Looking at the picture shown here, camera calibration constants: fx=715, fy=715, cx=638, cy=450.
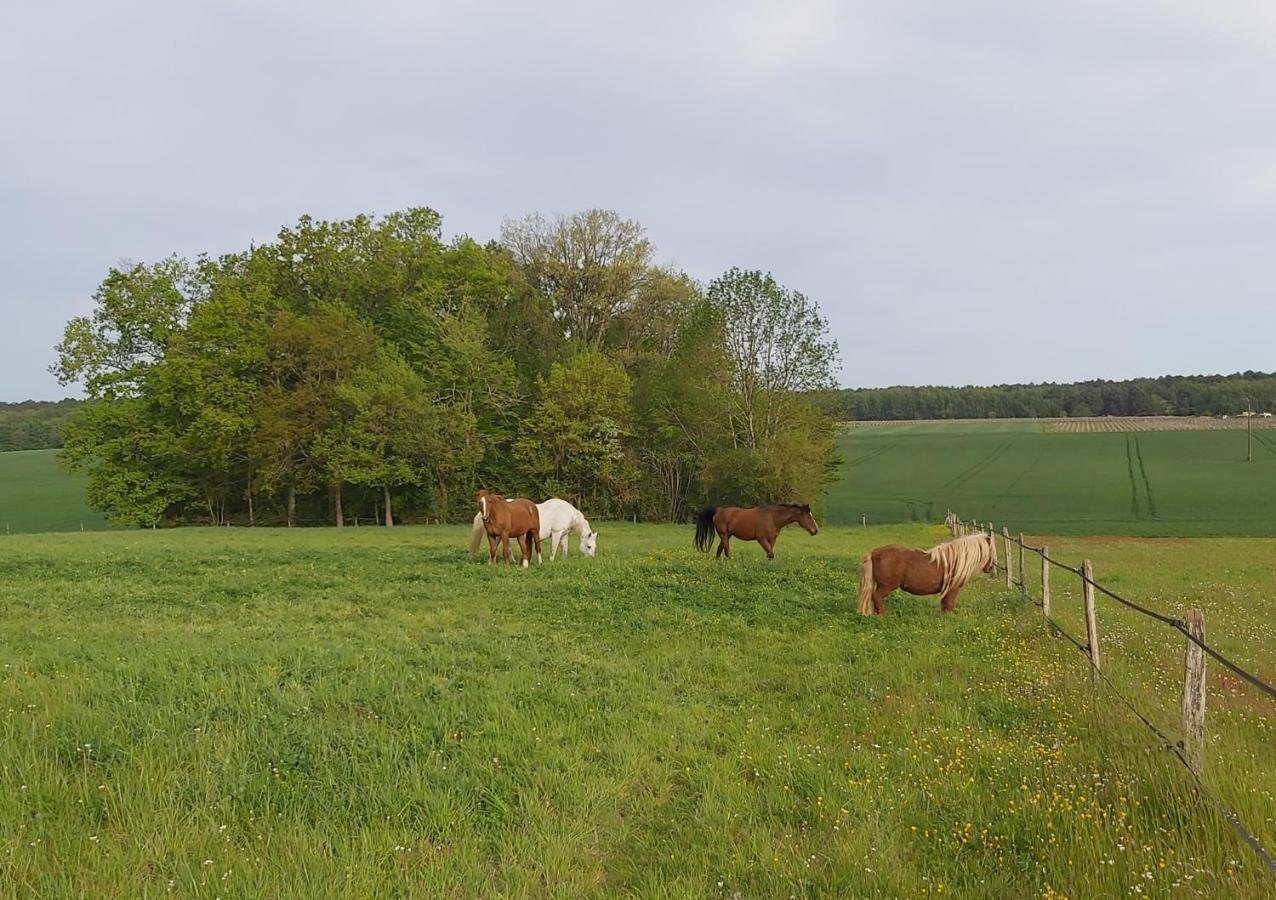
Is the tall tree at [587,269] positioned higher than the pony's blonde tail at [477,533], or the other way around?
the tall tree at [587,269]

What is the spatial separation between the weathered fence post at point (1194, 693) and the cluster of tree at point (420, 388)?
3157 centimetres

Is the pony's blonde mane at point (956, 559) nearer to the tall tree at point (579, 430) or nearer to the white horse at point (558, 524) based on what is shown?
the white horse at point (558, 524)

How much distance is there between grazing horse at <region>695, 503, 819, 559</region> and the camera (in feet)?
54.2

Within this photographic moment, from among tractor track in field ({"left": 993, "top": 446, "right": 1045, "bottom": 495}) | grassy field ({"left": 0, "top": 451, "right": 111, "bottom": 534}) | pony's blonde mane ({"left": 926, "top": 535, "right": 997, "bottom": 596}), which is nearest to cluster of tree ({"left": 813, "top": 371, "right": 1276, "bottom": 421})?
tractor track in field ({"left": 993, "top": 446, "right": 1045, "bottom": 495})

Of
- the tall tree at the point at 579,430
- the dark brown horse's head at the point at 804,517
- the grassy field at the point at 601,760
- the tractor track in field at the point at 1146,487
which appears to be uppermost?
the tall tree at the point at 579,430

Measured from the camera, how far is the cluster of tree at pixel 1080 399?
10638 cm

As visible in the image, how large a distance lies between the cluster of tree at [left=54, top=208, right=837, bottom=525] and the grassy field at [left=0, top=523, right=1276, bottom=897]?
27.7 meters

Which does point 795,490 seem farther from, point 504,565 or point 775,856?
point 775,856

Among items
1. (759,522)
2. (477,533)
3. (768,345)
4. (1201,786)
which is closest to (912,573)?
(759,522)

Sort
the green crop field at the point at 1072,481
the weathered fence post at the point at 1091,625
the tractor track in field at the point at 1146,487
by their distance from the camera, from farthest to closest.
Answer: the tractor track in field at the point at 1146,487, the green crop field at the point at 1072,481, the weathered fence post at the point at 1091,625

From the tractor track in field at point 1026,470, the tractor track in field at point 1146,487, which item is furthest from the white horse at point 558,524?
the tractor track in field at point 1146,487

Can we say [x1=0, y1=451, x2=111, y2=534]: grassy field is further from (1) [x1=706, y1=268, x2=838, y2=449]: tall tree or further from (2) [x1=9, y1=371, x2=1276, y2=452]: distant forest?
(1) [x1=706, y1=268, x2=838, y2=449]: tall tree

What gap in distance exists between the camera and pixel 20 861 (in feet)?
11.7

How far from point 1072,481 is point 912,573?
6203cm
